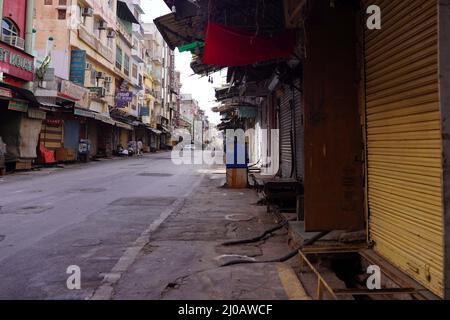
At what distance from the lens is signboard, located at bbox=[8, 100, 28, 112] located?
729 inches

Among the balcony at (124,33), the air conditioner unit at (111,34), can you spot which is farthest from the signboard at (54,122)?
the balcony at (124,33)

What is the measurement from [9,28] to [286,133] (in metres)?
16.3

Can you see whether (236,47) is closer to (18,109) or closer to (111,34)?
(18,109)

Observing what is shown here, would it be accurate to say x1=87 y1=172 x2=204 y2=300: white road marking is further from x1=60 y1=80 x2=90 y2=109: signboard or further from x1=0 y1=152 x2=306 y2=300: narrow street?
x1=60 y1=80 x2=90 y2=109: signboard

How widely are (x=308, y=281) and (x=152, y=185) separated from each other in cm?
1082

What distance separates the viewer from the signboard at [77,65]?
28234 mm

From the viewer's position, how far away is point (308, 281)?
4398 mm

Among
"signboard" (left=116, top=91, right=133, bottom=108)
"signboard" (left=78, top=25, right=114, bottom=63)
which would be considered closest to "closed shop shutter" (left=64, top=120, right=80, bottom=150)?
"signboard" (left=78, top=25, right=114, bottom=63)

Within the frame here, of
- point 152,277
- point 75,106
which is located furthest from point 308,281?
point 75,106

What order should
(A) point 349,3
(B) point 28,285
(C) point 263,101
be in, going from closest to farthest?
1. (B) point 28,285
2. (A) point 349,3
3. (C) point 263,101

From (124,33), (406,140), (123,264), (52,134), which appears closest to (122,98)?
(124,33)

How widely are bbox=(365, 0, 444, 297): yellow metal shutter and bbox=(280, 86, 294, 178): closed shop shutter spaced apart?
7293 mm

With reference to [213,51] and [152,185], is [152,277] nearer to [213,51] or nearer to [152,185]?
[213,51]

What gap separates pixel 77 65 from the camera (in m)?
28.4
